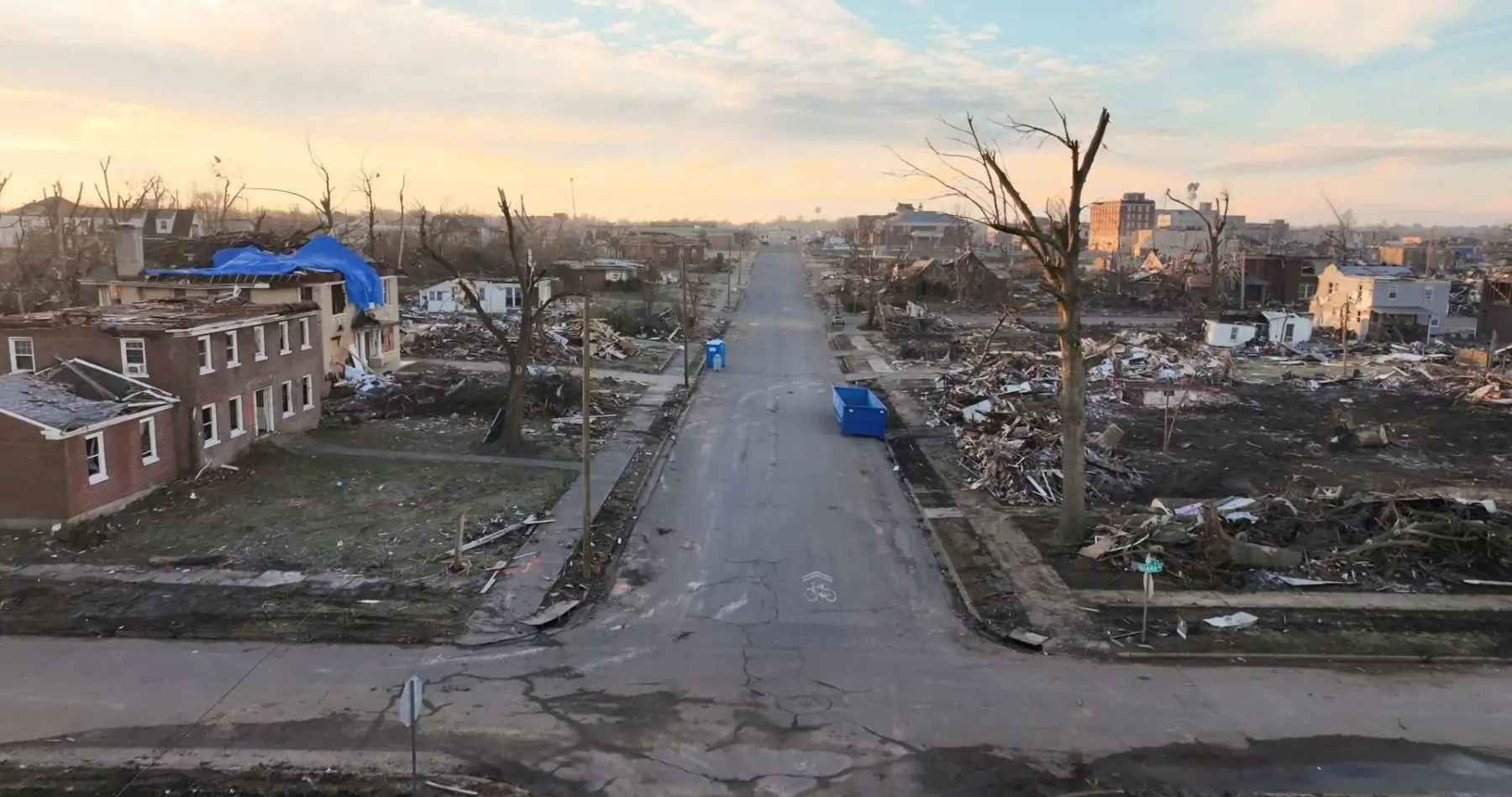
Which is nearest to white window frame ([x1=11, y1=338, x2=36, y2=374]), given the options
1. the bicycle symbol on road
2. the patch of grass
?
the patch of grass

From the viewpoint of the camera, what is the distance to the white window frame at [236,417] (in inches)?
1063

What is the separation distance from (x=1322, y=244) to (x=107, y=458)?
446 feet

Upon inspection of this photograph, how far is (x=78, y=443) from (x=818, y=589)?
16955mm

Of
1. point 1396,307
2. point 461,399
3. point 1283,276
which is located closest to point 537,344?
point 461,399

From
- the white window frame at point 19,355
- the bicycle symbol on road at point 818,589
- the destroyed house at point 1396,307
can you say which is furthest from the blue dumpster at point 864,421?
the destroyed house at point 1396,307

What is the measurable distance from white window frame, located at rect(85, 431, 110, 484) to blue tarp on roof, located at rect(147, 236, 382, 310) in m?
16.1

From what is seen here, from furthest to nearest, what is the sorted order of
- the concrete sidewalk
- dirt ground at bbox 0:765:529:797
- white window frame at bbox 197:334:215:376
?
white window frame at bbox 197:334:215:376 → the concrete sidewalk → dirt ground at bbox 0:765:529:797

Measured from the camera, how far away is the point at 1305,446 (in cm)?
3055

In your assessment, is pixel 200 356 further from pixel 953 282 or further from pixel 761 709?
pixel 953 282

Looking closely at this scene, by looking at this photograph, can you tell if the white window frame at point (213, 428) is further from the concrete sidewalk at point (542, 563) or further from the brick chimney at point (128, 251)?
the brick chimney at point (128, 251)

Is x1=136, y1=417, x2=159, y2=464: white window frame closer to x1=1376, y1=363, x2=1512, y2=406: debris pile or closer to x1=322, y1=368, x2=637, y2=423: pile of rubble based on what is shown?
x1=322, y1=368, x2=637, y2=423: pile of rubble

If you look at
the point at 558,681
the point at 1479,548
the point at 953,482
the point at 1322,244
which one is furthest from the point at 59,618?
the point at 1322,244

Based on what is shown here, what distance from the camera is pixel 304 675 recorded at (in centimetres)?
1452

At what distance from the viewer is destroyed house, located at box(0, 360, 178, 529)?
66.8 feet
